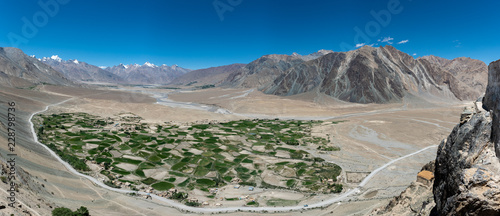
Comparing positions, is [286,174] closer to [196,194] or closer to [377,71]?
[196,194]

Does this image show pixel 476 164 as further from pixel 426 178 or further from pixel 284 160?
pixel 284 160

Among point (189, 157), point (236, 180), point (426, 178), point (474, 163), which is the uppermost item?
point (474, 163)

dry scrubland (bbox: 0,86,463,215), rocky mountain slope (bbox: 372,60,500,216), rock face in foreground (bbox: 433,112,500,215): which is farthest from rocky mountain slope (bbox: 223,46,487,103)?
rock face in foreground (bbox: 433,112,500,215)

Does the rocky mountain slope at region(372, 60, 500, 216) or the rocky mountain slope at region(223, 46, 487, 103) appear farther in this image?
the rocky mountain slope at region(223, 46, 487, 103)

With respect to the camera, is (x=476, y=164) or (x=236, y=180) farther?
(x=236, y=180)

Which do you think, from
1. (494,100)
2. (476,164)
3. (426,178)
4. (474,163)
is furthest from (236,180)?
(494,100)

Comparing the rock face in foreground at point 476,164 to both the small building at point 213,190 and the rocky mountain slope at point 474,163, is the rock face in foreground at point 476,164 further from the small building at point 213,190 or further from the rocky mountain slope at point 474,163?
the small building at point 213,190

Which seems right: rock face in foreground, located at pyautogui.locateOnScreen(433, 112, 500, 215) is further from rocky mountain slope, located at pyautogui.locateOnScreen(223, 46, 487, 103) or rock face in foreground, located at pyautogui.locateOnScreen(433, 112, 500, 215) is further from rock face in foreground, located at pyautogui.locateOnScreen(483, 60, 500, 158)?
rocky mountain slope, located at pyautogui.locateOnScreen(223, 46, 487, 103)
